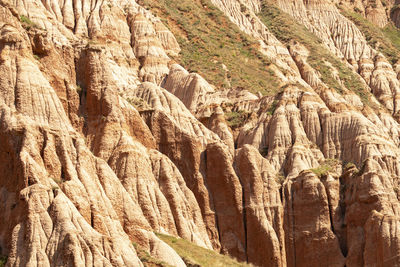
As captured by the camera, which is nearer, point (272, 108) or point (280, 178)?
point (280, 178)

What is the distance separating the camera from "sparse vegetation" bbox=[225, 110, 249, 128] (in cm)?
7788

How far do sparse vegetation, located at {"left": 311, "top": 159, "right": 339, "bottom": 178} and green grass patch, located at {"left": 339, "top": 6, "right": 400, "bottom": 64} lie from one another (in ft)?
184

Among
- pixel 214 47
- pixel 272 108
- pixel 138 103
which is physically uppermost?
pixel 214 47

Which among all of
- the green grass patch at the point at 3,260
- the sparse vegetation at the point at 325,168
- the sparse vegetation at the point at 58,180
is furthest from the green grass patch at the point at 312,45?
the green grass patch at the point at 3,260

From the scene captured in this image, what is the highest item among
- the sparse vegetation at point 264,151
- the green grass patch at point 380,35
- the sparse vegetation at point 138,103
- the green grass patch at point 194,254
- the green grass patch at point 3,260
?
the green grass patch at point 380,35

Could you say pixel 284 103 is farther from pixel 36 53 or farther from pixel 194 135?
pixel 36 53

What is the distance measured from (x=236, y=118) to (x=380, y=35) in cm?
6458

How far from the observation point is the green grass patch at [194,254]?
4838cm

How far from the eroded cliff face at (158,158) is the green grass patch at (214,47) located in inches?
65.6

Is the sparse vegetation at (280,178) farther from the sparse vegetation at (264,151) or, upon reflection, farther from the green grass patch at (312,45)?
the green grass patch at (312,45)

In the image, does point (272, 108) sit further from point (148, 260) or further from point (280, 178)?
point (148, 260)

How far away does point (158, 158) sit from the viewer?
184ft

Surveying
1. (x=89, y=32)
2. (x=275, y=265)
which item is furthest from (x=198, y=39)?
(x=275, y=265)

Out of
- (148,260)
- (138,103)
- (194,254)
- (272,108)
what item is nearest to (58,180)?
(148,260)
